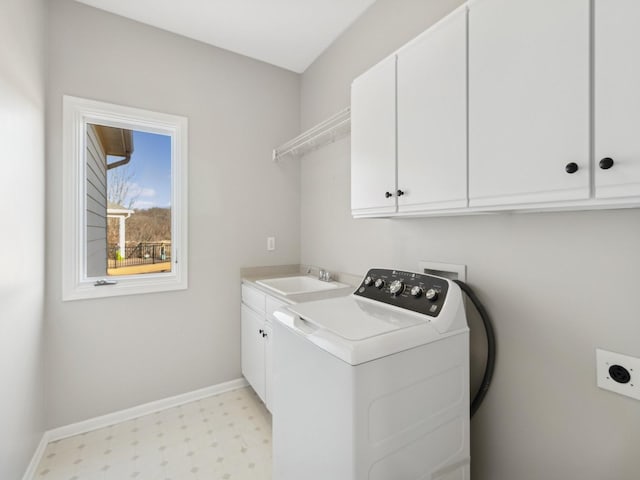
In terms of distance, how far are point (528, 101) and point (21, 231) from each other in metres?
2.23

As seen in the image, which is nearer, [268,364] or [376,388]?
[376,388]

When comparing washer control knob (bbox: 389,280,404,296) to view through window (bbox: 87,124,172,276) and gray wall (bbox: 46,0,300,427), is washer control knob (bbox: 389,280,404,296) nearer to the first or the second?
gray wall (bbox: 46,0,300,427)

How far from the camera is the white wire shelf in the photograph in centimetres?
201

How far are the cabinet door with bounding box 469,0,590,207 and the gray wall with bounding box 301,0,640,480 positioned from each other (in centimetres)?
32

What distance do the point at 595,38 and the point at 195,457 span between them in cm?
253

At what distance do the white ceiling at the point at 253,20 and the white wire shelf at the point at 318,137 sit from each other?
0.71 metres

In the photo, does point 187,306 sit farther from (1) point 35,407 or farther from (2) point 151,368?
(1) point 35,407

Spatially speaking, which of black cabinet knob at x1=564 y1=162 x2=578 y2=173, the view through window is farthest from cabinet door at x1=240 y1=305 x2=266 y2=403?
black cabinet knob at x1=564 y1=162 x2=578 y2=173

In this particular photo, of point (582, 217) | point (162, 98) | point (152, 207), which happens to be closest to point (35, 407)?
point (152, 207)

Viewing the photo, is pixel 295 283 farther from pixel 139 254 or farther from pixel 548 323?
pixel 548 323

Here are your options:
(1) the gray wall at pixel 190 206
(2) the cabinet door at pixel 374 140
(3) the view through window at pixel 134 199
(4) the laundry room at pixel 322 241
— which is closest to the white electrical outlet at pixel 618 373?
(4) the laundry room at pixel 322 241

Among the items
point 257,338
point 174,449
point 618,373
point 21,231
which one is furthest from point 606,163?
point 174,449

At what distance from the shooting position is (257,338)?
2.20 meters

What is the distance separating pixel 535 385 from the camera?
1.17 metres
